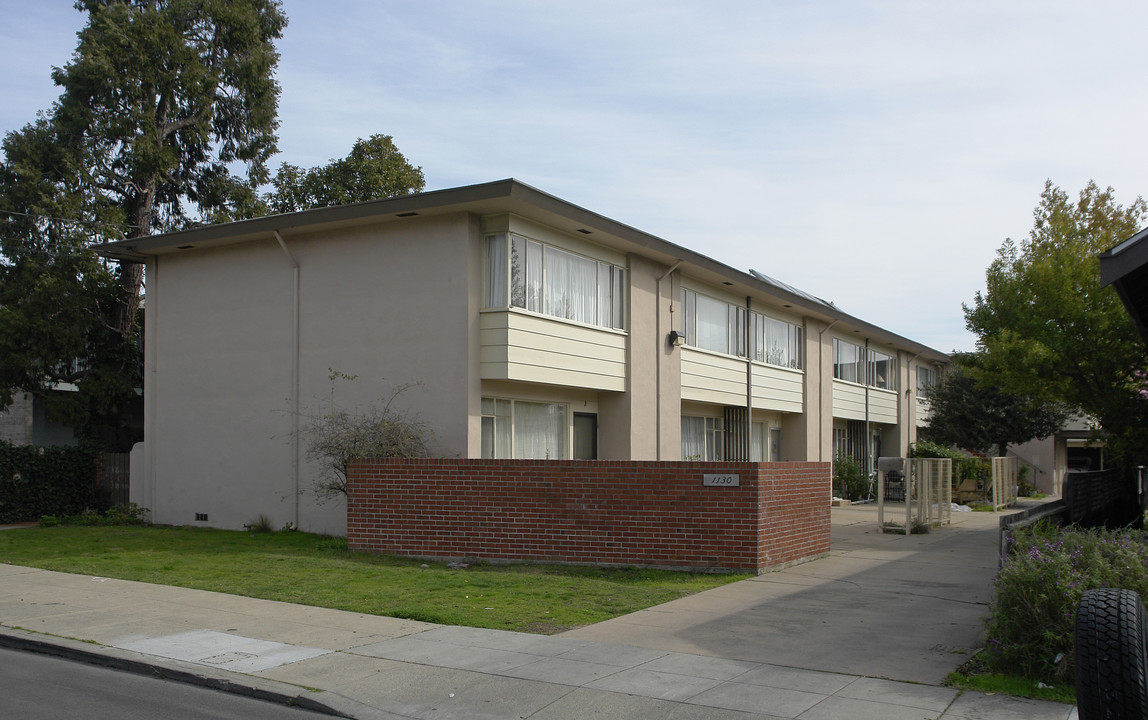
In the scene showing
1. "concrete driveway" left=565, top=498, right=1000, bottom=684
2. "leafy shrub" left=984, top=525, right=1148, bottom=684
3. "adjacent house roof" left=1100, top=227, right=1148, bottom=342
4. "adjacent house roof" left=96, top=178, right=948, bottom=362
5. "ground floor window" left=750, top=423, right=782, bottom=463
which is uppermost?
"adjacent house roof" left=96, top=178, right=948, bottom=362

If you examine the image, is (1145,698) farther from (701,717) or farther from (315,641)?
(315,641)

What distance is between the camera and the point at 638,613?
408 inches

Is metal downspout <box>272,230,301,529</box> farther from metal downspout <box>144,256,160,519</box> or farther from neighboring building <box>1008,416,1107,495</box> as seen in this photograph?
neighboring building <box>1008,416,1107,495</box>

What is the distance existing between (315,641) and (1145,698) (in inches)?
268

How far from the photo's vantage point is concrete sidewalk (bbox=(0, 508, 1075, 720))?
275 inches

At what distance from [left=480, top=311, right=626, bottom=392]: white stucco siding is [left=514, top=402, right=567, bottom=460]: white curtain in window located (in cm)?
95

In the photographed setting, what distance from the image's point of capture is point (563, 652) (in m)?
8.54

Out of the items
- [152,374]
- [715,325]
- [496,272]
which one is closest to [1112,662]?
[496,272]

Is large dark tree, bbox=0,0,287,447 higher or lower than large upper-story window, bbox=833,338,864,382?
higher

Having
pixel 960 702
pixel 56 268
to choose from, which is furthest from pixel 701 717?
pixel 56 268

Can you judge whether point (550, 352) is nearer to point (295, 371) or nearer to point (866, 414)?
point (295, 371)

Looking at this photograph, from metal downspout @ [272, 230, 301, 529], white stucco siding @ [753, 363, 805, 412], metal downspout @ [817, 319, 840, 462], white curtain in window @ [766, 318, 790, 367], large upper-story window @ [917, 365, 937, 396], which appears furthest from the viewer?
large upper-story window @ [917, 365, 937, 396]

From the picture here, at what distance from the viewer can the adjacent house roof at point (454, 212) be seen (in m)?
15.8

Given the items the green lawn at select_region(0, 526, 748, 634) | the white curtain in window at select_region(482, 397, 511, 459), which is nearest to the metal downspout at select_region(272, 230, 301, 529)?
the green lawn at select_region(0, 526, 748, 634)
